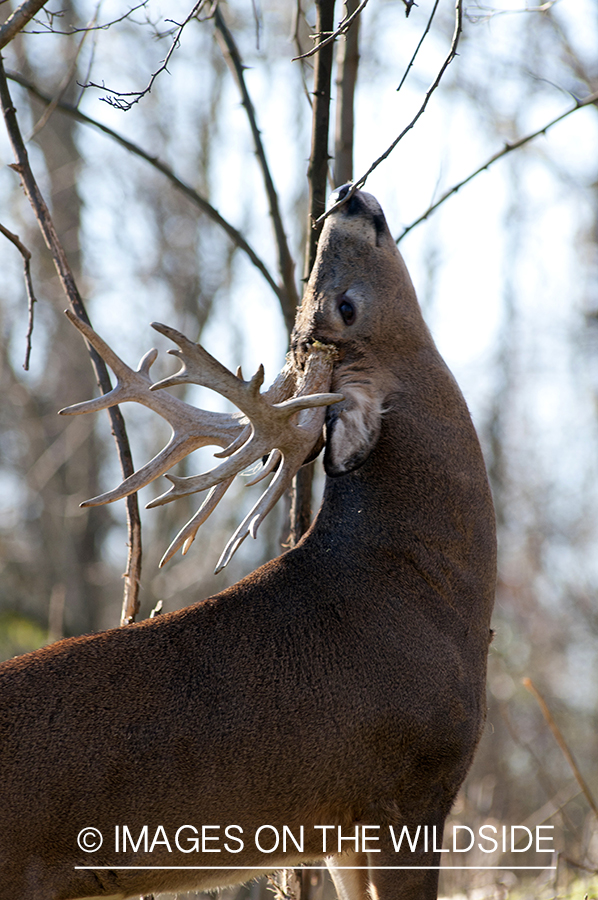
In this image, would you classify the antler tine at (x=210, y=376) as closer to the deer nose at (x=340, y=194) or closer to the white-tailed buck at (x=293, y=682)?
the white-tailed buck at (x=293, y=682)

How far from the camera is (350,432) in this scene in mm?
3469

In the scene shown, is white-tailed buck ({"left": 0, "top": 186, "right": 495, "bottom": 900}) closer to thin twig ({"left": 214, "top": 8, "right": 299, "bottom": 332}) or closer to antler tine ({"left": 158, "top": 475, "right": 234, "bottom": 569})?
antler tine ({"left": 158, "top": 475, "right": 234, "bottom": 569})

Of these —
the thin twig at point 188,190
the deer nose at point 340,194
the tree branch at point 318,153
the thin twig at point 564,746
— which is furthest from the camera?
the thin twig at point 188,190

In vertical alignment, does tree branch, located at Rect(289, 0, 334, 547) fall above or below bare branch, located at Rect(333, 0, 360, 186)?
below

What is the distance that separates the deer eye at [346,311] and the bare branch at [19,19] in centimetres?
156

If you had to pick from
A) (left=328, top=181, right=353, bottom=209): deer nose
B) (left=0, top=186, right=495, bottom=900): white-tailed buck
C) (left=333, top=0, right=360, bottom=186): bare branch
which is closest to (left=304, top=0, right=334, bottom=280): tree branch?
(left=328, top=181, right=353, bottom=209): deer nose

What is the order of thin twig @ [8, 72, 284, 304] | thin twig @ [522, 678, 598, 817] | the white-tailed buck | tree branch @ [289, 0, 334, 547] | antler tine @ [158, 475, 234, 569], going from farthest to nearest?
thin twig @ [8, 72, 284, 304] < thin twig @ [522, 678, 598, 817] < tree branch @ [289, 0, 334, 547] < antler tine @ [158, 475, 234, 569] < the white-tailed buck

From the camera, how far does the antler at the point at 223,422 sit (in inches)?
124

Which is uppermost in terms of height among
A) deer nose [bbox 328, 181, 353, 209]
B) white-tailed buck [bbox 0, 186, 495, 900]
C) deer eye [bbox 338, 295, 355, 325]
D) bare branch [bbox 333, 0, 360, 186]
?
bare branch [bbox 333, 0, 360, 186]

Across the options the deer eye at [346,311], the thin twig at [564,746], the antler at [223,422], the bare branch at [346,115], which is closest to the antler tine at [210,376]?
the antler at [223,422]

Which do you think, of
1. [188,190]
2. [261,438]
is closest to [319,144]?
[188,190]

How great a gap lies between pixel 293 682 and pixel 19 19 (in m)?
2.29

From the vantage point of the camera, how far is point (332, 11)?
13.6ft

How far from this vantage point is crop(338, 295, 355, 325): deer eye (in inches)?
152
